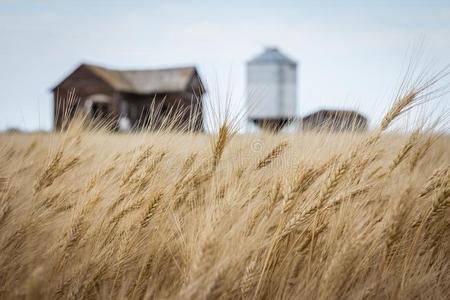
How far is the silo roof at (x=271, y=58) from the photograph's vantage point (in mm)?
18750

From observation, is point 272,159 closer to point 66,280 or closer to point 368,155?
point 368,155

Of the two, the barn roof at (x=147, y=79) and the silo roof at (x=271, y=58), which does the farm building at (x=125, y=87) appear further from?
the silo roof at (x=271, y=58)

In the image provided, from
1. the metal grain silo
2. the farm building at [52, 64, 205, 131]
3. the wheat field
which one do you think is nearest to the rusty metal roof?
the farm building at [52, 64, 205, 131]

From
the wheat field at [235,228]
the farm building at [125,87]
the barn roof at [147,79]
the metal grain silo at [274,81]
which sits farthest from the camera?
the barn roof at [147,79]

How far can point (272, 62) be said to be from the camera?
1866 centimetres

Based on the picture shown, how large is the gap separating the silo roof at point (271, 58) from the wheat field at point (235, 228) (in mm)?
17400

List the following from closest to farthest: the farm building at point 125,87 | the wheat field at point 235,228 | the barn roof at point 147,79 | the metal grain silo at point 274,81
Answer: the wheat field at point 235,228, the metal grain silo at point 274,81, the farm building at point 125,87, the barn roof at point 147,79

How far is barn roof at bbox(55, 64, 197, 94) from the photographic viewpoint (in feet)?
75.4

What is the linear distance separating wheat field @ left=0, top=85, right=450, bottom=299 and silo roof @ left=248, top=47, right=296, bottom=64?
17400mm

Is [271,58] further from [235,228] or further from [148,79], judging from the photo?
[235,228]

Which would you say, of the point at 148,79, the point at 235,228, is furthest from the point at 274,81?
the point at 235,228

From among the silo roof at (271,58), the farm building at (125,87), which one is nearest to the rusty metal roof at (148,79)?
the farm building at (125,87)

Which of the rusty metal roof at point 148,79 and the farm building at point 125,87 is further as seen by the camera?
the rusty metal roof at point 148,79

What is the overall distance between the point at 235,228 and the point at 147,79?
23.8 m
